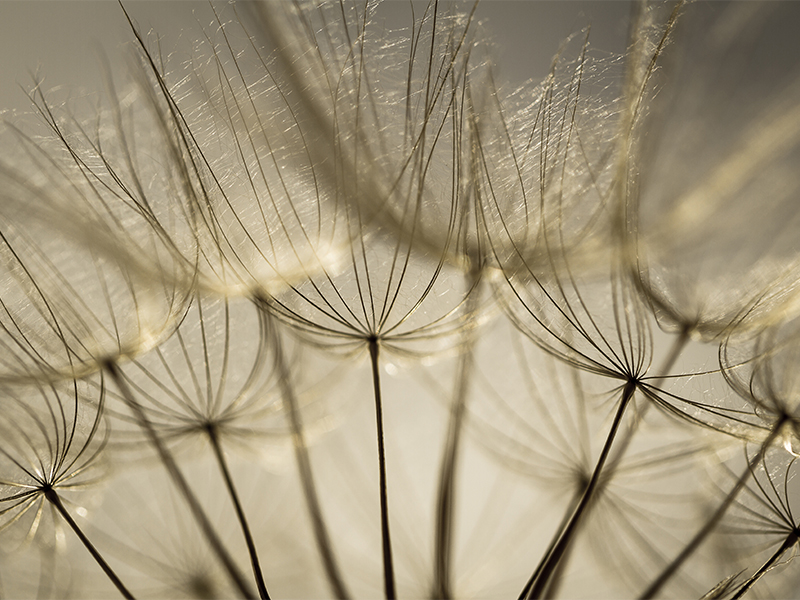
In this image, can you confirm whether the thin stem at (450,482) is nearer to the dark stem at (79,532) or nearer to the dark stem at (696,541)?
the dark stem at (696,541)

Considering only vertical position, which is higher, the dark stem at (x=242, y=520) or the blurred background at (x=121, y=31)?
the blurred background at (x=121, y=31)

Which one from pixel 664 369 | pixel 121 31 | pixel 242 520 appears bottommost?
pixel 242 520

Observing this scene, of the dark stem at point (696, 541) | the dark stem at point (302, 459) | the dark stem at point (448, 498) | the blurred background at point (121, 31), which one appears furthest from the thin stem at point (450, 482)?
the blurred background at point (121, 31)

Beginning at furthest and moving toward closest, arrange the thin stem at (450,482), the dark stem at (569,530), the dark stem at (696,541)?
the thin stem at (450,482) → the dark stem at (696,541) → the dark stem at (569,530)

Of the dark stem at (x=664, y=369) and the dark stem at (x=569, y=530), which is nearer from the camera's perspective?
the dark stem at (x=569, y=530)

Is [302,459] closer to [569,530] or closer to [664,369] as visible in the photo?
[569,530]

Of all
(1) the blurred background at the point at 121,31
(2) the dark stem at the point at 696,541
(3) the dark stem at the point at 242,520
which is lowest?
(2) the dark stem at the point at 696,541

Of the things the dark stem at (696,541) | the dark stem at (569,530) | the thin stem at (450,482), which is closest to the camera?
the dark stem at (569,530)

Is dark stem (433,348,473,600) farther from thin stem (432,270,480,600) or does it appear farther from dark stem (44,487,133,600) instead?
dark stem (44,487,133,600)

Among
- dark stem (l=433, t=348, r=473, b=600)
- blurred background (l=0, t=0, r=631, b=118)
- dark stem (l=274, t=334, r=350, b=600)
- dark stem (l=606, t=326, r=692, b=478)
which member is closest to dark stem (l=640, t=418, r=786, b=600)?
dark stem (l=606, t=326, r=692, b=478)

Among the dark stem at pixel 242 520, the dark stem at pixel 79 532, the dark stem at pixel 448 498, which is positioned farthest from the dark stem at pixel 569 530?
the dark stem at pixel 79 532

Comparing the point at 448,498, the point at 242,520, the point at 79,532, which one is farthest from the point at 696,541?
the point at 79,532
